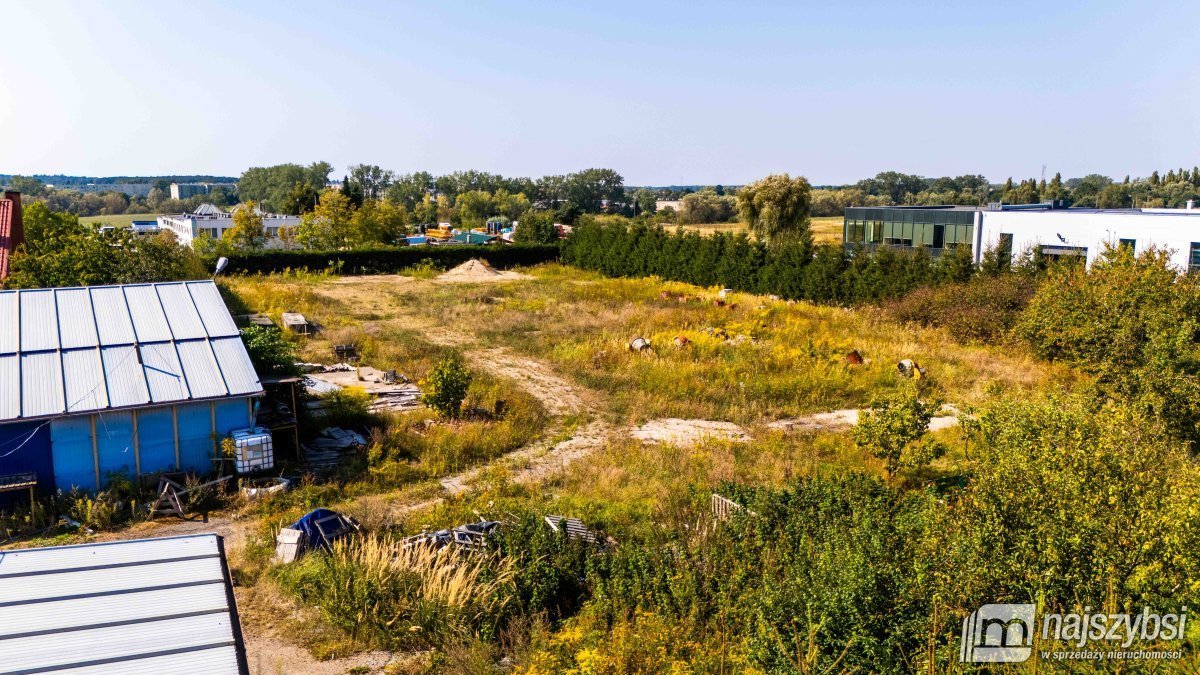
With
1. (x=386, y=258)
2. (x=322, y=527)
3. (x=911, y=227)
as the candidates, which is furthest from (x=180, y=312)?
(x=911, y=227)

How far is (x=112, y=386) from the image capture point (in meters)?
13.1

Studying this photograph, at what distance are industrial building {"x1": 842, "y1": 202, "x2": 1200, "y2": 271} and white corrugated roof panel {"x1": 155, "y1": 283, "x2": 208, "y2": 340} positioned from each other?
25.7m

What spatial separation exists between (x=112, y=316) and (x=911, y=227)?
35.4m

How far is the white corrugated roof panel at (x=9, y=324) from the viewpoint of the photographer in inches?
527

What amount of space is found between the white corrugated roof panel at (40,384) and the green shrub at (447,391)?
270 inches

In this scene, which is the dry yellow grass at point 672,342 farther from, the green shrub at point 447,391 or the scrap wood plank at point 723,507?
the scrap wood plank at point 723,507

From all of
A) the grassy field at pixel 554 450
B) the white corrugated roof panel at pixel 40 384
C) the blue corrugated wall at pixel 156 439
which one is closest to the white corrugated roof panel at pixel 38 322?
the white corrugated roof panel at pixel 40 384

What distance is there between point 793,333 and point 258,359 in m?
16.0

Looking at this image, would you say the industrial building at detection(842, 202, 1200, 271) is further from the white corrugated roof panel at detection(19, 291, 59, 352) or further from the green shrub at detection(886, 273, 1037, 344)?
the white corrugated roof panel at detection(19, 291, 59, 352)

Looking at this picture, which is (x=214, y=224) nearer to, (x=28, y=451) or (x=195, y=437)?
(x=195, y=437)

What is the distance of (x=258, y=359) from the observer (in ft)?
52.4

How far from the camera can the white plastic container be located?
13383mm

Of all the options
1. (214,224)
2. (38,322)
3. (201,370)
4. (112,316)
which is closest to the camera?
(201,370)

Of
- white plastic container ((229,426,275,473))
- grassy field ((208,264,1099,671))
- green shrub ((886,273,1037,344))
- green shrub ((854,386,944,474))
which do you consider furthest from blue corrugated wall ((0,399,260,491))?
green shrub ((886,273,1037,344))
